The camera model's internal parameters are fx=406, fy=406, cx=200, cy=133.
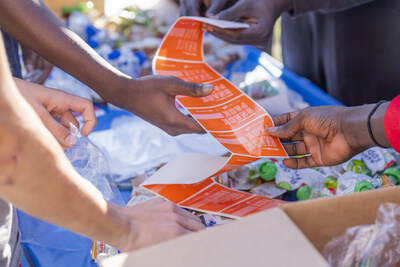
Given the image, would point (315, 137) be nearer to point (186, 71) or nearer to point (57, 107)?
point (186, 71)

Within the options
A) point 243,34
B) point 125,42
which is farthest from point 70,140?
point 125,42

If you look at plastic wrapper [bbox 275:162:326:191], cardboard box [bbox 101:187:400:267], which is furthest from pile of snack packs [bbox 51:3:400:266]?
cardboard box [bbox 101:187:400:267]

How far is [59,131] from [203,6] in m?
0.95

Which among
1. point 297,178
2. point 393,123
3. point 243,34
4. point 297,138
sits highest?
point 243,34

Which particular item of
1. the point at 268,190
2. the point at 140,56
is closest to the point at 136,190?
the point at 268,190

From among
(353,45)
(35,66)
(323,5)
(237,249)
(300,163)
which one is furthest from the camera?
(35,66)

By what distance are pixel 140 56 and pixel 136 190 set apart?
97 centimetres

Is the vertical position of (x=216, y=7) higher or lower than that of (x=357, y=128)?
higher

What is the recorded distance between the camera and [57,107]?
Answer: 0.94 meters

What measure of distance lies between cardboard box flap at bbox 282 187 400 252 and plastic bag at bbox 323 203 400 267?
0.06 ft

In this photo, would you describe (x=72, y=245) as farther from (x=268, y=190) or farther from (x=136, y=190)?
(x=268, y=190)

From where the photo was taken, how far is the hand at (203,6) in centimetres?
154

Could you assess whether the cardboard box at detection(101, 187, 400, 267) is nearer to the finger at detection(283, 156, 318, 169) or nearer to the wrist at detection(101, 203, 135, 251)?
the wrist at detection(101, 203, 135, 251)

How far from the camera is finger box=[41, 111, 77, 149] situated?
84cm
